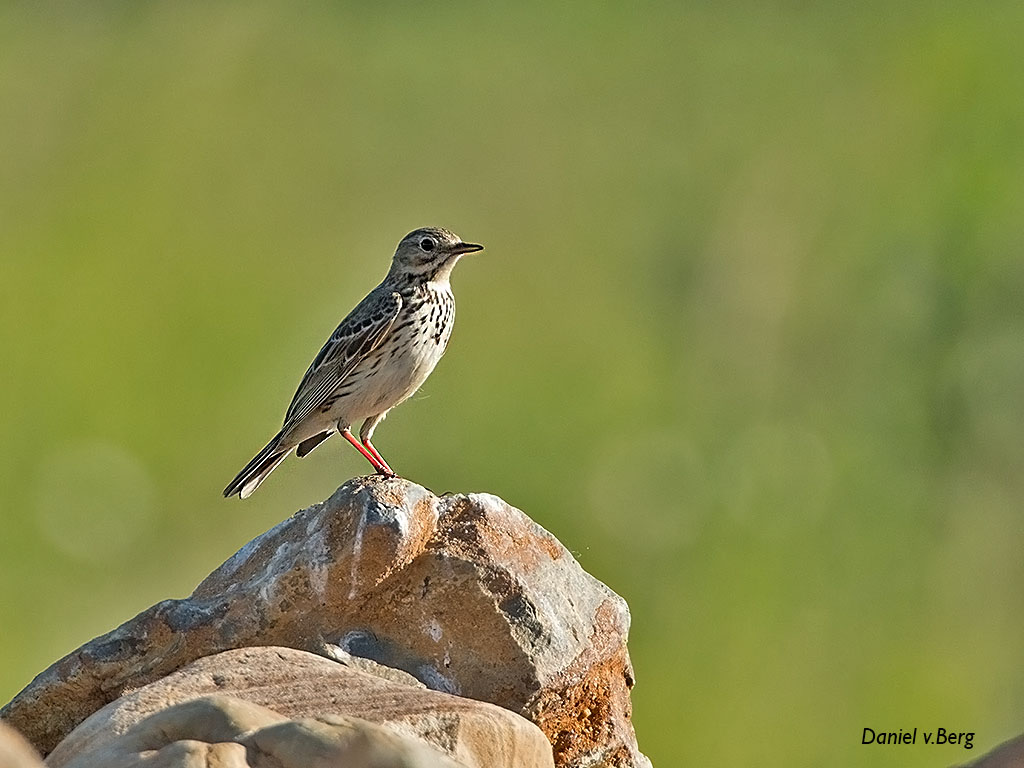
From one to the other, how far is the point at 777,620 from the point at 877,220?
473 inches

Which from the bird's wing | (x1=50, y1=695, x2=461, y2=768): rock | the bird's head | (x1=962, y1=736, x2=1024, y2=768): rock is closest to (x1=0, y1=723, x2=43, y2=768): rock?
(x1=50, y1=695, x2=461, y2=768): rock

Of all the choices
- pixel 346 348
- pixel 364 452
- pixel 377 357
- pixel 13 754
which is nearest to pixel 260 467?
pixel 364 452

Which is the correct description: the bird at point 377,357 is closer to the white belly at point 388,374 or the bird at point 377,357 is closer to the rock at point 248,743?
the white belly at point 388,374

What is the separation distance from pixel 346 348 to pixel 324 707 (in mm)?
4917

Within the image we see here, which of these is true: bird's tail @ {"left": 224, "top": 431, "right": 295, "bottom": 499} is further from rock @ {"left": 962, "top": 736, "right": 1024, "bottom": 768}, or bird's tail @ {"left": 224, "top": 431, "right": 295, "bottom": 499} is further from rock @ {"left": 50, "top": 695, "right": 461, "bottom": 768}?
rock @ {"left": 962, "top": 736, "right": 1024, "bottom": 768}

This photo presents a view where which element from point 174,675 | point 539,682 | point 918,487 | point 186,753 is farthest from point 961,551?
point 186,753

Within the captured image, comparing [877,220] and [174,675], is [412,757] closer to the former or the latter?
[174,675]

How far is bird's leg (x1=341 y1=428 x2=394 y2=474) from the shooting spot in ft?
38.8

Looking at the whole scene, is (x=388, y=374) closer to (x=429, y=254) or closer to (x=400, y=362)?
(x=400, y=362)

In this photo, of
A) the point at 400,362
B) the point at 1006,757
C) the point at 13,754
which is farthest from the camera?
the point at 400,362

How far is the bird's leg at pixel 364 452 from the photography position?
38.8ft

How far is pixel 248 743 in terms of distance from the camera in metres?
6.83

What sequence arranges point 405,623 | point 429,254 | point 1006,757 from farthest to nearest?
point 429,254, point 405,623, point 1006,757

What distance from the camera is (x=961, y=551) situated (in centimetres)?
2305
